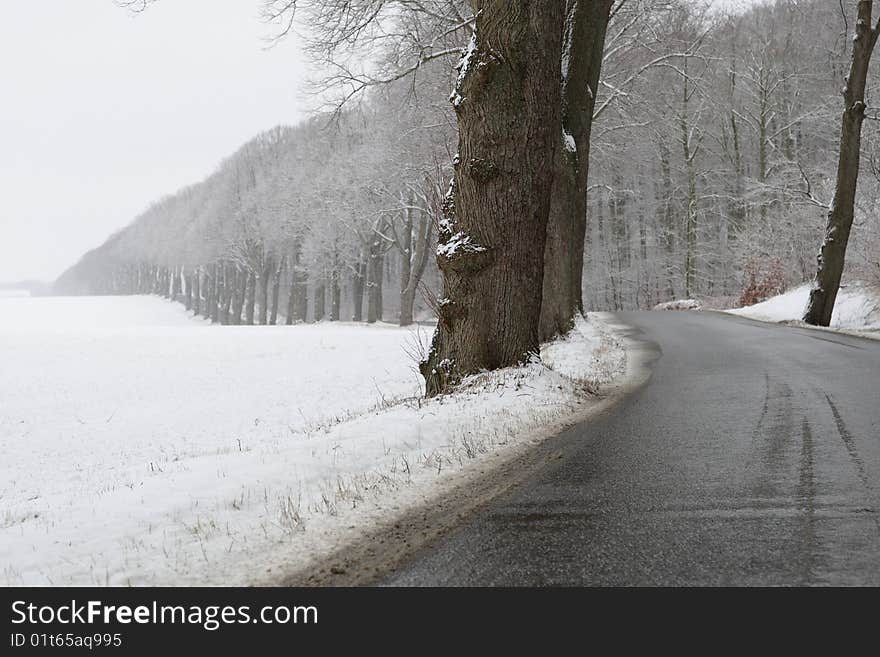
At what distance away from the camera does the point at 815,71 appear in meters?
34.2

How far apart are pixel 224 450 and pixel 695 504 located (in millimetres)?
5671

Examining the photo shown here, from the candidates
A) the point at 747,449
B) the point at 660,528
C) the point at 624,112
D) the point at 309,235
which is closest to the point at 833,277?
the point at 624,112

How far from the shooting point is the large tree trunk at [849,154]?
1586cm

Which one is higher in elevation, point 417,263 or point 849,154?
point 849,154

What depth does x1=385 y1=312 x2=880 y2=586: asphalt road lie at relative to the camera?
271 centimetres

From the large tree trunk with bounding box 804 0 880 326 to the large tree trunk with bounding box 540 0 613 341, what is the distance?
6454 mm

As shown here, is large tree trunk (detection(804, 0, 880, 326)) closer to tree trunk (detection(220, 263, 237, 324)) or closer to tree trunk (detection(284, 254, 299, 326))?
tree trunk (detection(284, 254, 299, 326))

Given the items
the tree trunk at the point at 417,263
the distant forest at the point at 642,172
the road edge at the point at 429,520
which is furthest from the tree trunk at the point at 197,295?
the road edge at the point at 429,520

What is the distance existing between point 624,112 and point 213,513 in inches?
766

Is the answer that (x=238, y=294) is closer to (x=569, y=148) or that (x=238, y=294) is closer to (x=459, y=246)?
(x=569, y=148)

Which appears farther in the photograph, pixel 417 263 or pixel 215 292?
pixel 215 292

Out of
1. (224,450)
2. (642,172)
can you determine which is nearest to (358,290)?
(642,172)

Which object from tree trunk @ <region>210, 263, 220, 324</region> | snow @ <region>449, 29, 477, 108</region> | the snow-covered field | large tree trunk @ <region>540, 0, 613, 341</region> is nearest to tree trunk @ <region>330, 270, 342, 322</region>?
the snow-covered field

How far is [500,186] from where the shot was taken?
722cm
